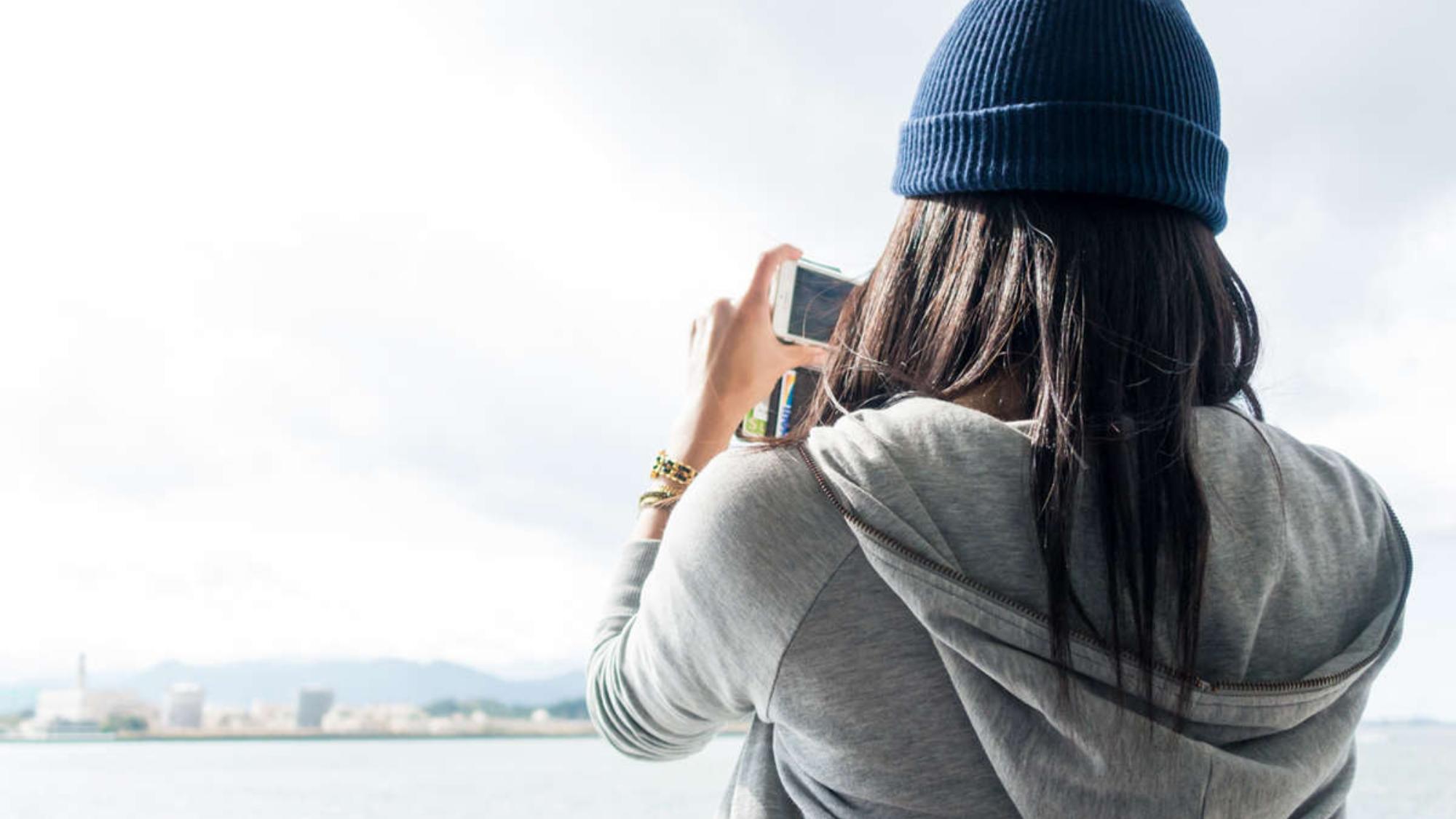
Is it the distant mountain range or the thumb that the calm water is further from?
the thumb

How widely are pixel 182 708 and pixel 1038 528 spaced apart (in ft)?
16.3

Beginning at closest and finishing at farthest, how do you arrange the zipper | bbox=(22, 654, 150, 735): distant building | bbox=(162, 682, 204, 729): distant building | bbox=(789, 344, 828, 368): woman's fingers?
1. the zipper
2. bbox=(789, 344, 828, 368): woman's fingers
3. bbox=(22, 654, 150, 735): distant building
4. bbox=(162, 682, 204, 729): distant building

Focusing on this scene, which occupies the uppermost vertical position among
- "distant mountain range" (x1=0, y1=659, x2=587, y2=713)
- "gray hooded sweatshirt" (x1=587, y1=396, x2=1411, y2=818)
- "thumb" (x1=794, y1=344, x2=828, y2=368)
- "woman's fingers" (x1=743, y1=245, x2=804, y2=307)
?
"woman's fingers" (x1=743, y1=245, x2=804, y2=307)

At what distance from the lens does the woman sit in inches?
Answer: 18.2

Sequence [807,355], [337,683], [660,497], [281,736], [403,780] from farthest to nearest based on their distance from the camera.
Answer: [337,683] < [281,736] < [403,780] < [807,355] < [660,497]

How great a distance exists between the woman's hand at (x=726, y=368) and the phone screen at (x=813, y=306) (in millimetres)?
36

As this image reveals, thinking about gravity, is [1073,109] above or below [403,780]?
above

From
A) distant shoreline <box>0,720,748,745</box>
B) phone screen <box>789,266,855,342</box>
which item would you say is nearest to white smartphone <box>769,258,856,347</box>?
phone screen <box>789,266,855,342</box>

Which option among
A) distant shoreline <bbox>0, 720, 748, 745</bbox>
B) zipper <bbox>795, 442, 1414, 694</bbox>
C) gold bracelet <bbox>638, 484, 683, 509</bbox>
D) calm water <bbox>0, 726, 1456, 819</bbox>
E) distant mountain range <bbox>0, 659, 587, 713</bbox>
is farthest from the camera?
distant mountain range <bbox>0, 659, 587, 713</bbox>

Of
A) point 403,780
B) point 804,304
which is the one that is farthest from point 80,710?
point 804,304

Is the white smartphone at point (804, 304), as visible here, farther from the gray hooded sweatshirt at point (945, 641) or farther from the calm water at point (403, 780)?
the calm water at point (403, 780)

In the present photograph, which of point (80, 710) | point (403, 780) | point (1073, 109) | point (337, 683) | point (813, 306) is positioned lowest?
point (337, 683)

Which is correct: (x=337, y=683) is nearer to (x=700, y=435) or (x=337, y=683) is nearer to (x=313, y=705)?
(x=313, y=705)

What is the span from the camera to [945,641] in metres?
0.45
